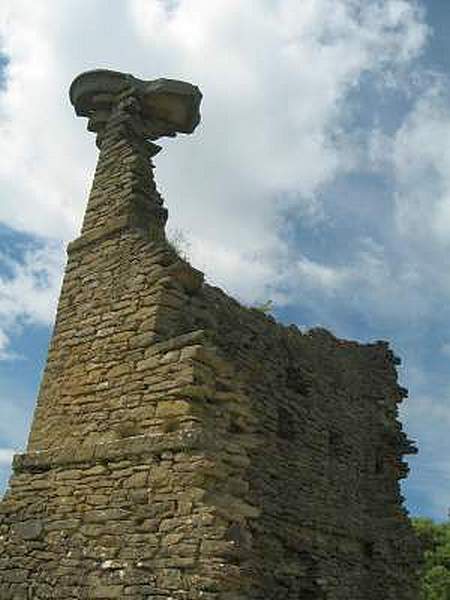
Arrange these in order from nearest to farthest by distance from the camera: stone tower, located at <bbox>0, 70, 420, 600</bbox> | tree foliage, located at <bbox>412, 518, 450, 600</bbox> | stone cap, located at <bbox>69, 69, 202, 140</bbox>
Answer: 1. stone tower, located at <bbox>0, 70, 420, 600</bbox>
2. stone cap, located at <bbox>69, 69, 202, 140</bbox>
3. tree foliage, located at <bbox>412, 518, 450, 600</bbox>

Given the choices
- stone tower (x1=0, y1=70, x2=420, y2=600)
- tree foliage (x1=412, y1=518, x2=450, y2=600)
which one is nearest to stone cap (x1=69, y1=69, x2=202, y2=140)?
stone tower (x1=0, y1=70, x2=420, y2=600)

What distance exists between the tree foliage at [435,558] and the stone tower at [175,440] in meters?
12.2

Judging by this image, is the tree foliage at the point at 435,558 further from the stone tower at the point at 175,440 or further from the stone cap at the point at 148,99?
the stone cap at the point at 148,99

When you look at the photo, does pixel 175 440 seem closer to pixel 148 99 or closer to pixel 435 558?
pixel 148 99

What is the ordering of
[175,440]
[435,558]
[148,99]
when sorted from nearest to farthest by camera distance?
[175,440] < [148,99] < [435,558]

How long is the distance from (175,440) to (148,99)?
596cm

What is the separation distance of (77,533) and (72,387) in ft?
6.27

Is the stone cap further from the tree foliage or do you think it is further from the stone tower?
the tree foliage

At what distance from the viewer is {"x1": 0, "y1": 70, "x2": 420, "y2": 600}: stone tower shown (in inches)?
277

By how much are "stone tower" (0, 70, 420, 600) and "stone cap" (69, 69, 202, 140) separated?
0.02m

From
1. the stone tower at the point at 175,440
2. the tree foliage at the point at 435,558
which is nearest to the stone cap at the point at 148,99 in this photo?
the stone tower at the point at 175,440

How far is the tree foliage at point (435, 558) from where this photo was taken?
24141 millimetres

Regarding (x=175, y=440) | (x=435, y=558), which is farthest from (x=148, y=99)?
(x=435, y=558)

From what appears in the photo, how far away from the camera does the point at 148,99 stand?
11.0 m
